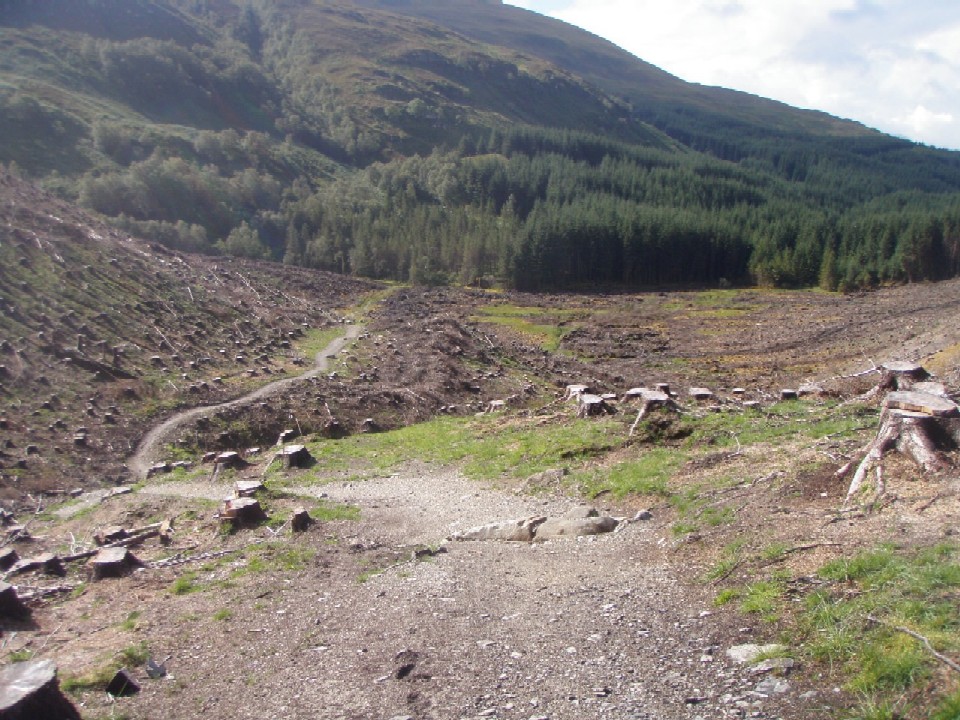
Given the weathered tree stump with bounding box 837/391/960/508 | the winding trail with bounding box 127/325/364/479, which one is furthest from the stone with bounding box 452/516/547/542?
the winding trail with bounding box 127/325/364/479

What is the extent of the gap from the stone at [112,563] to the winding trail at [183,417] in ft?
42.1

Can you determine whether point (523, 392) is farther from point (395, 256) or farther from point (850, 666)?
point (395, 256)

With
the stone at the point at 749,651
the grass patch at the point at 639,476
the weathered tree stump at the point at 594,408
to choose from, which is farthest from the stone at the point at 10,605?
the weathered tree stump at the point at 594,408

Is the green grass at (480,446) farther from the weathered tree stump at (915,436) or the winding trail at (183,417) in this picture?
the weathered tree stump at (915,436)

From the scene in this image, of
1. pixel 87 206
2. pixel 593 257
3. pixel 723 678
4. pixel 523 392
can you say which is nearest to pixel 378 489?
pixel 723 678

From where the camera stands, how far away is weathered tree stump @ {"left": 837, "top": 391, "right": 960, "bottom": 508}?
12.6 m

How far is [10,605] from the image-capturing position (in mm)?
14531

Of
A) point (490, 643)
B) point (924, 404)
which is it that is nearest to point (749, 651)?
point (490, 643)

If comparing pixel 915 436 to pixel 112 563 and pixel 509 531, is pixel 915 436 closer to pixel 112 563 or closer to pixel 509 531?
pixel 509 531

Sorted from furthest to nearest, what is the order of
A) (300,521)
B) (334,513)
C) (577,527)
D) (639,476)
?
(334,513), (300,521), (639,476), (577,527)

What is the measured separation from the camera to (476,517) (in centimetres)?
1870

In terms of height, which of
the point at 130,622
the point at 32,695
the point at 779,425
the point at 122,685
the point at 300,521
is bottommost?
the point at 130,622

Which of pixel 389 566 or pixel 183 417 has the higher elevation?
pixel 389 566

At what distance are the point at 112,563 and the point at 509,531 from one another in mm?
9355
